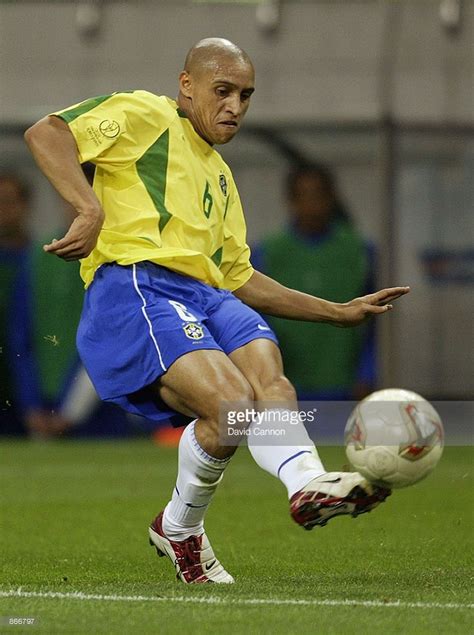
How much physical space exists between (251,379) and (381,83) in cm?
890

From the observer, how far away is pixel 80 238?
16.4ft

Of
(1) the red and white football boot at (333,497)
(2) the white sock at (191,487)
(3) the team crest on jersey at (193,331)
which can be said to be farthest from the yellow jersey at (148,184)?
(1) the red and white football boot at (333,497)

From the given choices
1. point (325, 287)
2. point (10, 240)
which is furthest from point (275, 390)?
point (10, 240)

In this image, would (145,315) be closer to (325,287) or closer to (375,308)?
(375,308)

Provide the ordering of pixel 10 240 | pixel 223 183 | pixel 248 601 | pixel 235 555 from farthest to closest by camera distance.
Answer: pixel 10 240
pixel 235 555
pixel 223 183
pixel 248 601

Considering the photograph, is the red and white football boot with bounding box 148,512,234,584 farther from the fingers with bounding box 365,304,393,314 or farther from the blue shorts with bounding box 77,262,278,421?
the fingers with bounding box 365,304,393,314

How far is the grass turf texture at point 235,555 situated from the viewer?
4.32m

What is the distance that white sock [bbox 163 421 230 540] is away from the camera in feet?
17.0

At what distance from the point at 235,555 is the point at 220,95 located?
1982mm

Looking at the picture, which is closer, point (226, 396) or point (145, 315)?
point (226, 396)

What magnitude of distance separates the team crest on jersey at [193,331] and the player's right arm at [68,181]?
16.6 inches

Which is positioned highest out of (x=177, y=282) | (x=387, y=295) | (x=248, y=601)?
(x=177, y=282)

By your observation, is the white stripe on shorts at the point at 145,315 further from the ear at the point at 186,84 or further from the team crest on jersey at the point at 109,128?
the ear at the point at 186,84


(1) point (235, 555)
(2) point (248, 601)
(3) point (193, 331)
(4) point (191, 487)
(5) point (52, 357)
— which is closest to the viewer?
(2) point (248, 601)
